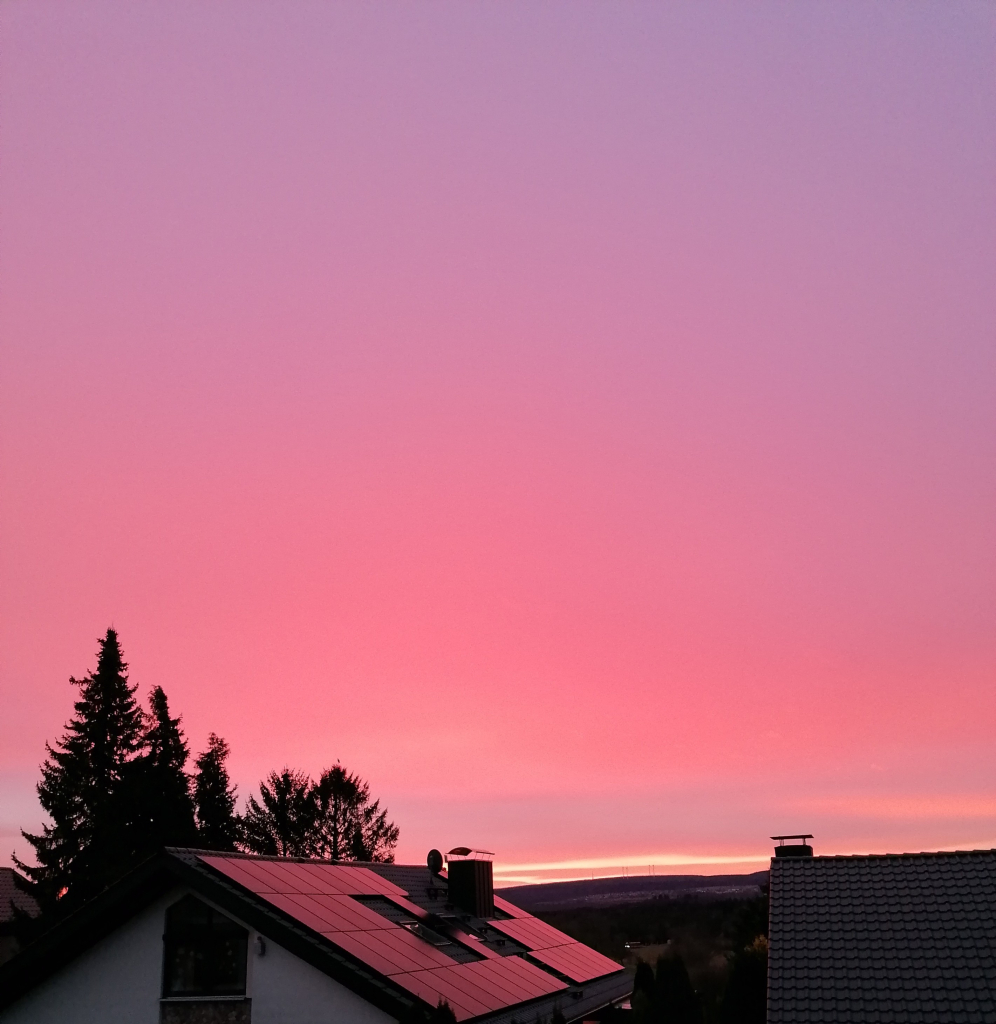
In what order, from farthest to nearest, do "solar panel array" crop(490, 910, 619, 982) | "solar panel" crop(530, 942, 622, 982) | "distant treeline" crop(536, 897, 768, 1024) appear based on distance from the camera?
"solar panel array" crop(490, 910, 619, 982) < "solar panel" crop(530, 942, 622, 982) < "distant treeline" crop(536, 897, 768, 1024)

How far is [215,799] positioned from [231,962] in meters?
46.2

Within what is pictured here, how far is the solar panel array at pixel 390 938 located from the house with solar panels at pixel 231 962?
5cm

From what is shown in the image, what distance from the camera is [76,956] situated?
71.7 ft

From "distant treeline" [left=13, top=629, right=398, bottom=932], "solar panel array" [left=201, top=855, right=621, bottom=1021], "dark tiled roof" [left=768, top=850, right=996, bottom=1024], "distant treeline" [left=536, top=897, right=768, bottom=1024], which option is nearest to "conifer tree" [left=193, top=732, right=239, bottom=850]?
"distant treeline" [left=13, top=629, right=398, bottom=932]

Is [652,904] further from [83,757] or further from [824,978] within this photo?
[824,978]

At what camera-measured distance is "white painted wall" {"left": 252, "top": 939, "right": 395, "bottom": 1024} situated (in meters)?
19.8

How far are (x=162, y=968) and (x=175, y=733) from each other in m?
41.8

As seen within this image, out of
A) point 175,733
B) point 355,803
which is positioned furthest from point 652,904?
point 175,733

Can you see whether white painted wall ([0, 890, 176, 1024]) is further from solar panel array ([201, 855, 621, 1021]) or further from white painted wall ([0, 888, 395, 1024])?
solar panel array ([201, 855, 621, 1021])

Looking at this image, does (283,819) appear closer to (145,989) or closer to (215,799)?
(215,799)

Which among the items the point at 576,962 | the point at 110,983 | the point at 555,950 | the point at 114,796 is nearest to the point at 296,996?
the point at 110,983

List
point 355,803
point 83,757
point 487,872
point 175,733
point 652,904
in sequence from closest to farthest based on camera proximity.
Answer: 1. point 487,872
2. point 83,757
3. point 175,733
4. point 355,803
5. point 652,904

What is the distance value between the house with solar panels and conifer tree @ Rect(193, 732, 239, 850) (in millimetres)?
41249

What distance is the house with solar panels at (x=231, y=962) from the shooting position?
2014cm
